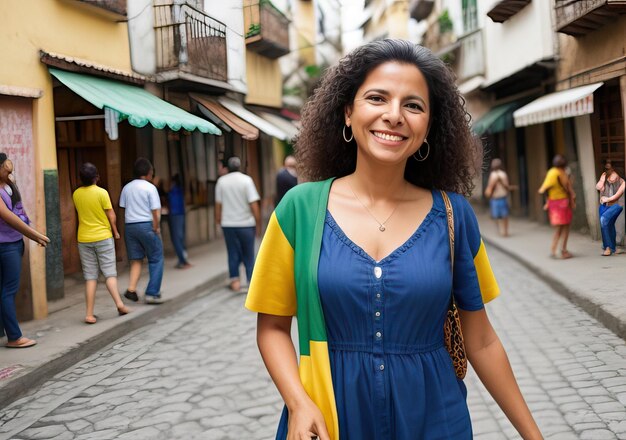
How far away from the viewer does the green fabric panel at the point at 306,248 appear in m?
1.89

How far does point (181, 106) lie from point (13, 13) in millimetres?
2305

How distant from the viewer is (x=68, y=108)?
4562mm

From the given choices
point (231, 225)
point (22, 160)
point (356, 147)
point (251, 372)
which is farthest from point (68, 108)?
point (231, 225)

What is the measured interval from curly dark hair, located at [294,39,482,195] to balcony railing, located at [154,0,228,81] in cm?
111

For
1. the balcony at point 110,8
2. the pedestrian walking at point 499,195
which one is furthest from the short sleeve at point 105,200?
the pedestrian walking at point 499,195

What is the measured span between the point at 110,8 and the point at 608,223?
2.63 metres

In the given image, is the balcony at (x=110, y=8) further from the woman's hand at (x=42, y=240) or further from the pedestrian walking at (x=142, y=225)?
the woman's hand at (x=42, y=240)

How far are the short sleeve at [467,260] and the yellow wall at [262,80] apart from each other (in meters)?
2.53

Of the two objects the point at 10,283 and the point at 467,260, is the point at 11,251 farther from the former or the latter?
the point at 467,260

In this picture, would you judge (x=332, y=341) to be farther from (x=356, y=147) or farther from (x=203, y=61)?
(x=203, y=61)

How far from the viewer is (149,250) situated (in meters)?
6.96

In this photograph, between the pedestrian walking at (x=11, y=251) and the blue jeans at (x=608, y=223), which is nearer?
the blue jeans at (x=608, y=223)

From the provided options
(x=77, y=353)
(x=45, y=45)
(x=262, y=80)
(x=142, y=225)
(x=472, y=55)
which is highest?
(x=472, y=55)

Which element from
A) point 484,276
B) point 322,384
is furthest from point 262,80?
point 322,384
